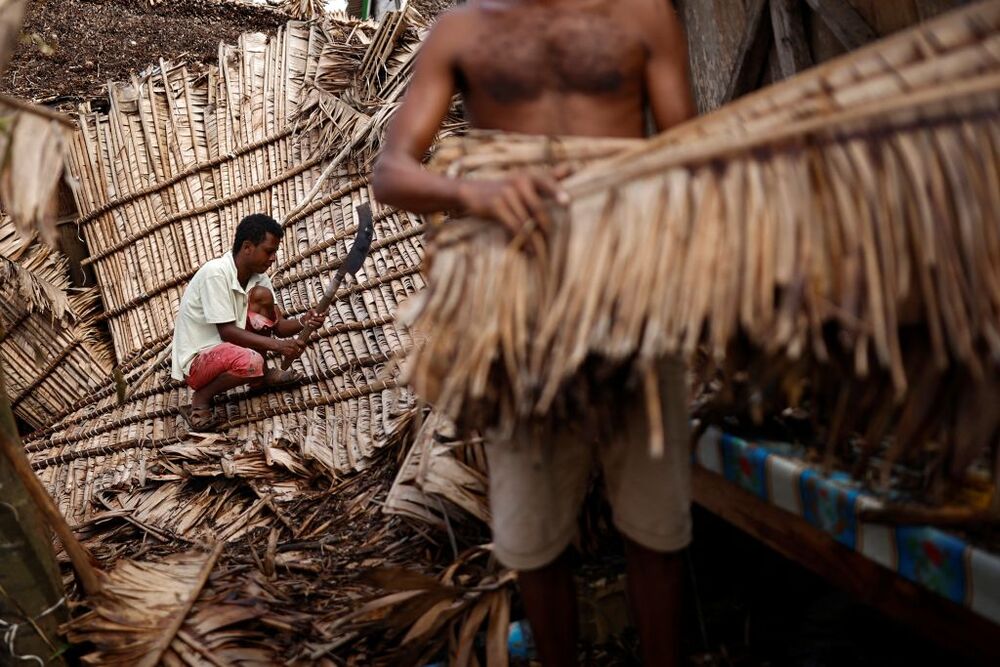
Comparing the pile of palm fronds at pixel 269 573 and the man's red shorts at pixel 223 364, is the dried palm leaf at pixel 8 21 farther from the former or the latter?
the man's red shorts at pixel 223 364

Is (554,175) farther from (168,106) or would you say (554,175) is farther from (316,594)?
(168,106)

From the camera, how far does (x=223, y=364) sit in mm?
4629

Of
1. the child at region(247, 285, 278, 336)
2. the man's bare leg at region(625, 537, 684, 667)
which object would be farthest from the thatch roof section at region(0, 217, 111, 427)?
the man's bare leg at region(625, 537, 684, 667)

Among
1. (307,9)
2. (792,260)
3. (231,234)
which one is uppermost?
(307,9)

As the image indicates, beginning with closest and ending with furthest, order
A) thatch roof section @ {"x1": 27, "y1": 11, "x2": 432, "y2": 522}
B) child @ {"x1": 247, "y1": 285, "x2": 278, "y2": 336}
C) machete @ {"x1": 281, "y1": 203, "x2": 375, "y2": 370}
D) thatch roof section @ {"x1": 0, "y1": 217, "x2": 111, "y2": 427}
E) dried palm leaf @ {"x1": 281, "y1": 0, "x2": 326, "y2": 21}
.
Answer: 1. machete @ {"x1": 281, "y1": 203, "x2": 375, "y2": 370}
2. thatch roof section @ {"x1": 27, "y1": 11, "x2": 432, "y2": 522}
3. child @ {"x1": 247, "y1": 285, "x2": 278, "y2": 336}
4. thatch roof section @ {"x1": 0, "y1": 217, "x2": 111, "y2": 427}
5. dried palm leaf @ {"x1": 281, "y1": 0, "x2": 326, "y2": 21}

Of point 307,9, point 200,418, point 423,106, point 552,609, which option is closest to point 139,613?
point 552,609

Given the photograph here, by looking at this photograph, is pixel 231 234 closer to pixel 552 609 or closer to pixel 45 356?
pixel 45 356

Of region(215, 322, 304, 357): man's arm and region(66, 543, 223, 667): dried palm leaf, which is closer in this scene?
region(66, 543, 223, 667): dried palm leaf

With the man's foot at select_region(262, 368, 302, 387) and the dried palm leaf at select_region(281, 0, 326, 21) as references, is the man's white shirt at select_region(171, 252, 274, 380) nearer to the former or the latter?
the man's foot at select_region(262, 368, 302, 387)

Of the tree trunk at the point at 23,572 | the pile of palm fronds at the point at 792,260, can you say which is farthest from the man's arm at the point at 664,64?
the tree trunk at the point at 23,572

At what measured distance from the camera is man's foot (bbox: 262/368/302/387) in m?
4.66

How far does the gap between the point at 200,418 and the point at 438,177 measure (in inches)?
142

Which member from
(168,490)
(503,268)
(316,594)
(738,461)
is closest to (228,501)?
(168,490)

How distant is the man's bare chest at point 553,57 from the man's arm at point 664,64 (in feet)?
0.10
